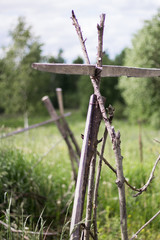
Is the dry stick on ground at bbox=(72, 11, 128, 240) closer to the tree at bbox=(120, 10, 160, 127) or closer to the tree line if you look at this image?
the tree line

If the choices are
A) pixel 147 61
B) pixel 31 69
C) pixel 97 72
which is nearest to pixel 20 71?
pixel 31 69

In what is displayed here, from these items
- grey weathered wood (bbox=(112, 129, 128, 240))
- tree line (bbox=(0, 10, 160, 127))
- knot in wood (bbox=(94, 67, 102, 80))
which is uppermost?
tree line (bbox=(0, 10, 160, 127))

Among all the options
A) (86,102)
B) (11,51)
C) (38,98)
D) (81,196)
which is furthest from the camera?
(86,102)

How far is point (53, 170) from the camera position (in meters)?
4.92

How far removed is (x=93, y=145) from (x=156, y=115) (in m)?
16.7

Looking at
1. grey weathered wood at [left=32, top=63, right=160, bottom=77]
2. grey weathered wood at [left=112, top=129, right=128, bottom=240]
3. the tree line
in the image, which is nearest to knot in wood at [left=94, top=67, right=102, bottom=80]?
grey weathered wood at [left=32, top=63, right=160, bottom=77]

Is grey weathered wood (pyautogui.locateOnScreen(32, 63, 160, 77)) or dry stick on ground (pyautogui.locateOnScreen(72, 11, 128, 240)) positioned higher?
grey weathered wood (pyautogui.locateOnScreen(32, 63, 160, 77))

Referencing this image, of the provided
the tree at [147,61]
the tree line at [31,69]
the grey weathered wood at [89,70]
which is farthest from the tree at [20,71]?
the grey weathered wood at [89,70]

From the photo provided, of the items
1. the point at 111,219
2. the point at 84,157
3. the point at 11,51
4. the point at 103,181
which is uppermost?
the point at 11,51

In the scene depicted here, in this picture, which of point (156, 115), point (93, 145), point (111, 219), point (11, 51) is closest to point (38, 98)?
point (11, 51)

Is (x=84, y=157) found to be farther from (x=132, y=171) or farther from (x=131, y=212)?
(x=132, y=171)

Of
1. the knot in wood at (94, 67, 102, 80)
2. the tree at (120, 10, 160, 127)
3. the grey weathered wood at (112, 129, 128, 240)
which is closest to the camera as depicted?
the grey weathered wood at (112, 129, 128, 240)

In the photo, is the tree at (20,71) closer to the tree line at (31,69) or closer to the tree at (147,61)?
the tree line at (31,69)

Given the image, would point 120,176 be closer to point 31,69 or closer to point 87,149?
point 87,149
